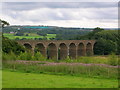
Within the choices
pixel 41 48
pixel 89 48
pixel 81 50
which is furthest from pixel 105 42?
pixel 41 48

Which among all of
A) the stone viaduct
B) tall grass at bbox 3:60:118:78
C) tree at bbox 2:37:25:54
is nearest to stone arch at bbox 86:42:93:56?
the stone viaduct

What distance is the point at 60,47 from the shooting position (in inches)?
3012

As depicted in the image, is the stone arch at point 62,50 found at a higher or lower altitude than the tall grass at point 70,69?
higher

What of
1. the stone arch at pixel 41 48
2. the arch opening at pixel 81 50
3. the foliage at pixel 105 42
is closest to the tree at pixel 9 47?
the stone arch at pixel 41 48

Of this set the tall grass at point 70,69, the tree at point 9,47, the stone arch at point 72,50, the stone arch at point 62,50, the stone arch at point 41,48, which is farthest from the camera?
the stone arch at point 72,50

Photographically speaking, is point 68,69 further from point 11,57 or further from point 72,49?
point 72,49

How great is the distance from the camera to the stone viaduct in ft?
208

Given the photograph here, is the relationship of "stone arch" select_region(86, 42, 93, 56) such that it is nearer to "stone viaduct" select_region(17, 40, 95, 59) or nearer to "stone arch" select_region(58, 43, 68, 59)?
"stone viaduct" select_region(17, 40, 95, 59)

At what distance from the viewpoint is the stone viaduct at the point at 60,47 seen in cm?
6355

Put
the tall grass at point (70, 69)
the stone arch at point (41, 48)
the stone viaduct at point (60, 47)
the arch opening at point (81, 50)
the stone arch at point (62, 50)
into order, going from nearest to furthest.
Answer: the tall grass at point (70, 69), the stone viaduct at point (60, 47), the stone arch at point (41, 48), the stone arch at point (62, 50), the arch opening at point (81, 50)

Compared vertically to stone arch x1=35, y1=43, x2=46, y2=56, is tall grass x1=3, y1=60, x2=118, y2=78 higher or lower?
lower

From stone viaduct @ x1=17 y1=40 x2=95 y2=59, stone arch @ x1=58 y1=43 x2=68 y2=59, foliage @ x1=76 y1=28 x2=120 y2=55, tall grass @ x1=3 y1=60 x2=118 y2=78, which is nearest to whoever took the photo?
tall grass @ x1=3 y1=60 x2=118 y2=78

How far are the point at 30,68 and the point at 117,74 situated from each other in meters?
7.96

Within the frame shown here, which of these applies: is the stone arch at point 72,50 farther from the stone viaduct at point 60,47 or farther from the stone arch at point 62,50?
the stone arch at point 62,50
